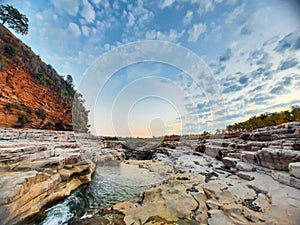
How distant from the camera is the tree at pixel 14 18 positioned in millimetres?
23300

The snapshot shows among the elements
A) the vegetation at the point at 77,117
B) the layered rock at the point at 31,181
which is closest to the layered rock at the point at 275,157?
the layered rock at the point at 31,181

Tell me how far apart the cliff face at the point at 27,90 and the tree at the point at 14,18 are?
16.8 ft

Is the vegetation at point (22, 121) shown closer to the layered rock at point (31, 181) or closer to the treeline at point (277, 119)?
the layered rock at point (31, 181)

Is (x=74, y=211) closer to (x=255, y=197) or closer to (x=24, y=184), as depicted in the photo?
(x=24, y=184)

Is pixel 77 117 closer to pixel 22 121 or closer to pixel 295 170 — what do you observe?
→ pixel 22 121

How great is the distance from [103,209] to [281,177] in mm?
7392

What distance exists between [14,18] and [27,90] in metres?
13.8

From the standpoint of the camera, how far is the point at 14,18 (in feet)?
81.4

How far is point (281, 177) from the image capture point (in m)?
6.04

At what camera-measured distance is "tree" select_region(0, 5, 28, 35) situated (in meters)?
23.3

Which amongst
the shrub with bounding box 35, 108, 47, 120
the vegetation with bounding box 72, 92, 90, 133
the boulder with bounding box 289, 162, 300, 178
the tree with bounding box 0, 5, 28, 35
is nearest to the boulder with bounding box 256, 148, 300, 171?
the boulder with bounding box 289, 162, 300, 178

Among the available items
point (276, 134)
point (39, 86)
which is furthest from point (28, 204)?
point (39, 86)

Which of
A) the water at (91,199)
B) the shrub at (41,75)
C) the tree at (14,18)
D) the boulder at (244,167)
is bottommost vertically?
the water at (91,199)

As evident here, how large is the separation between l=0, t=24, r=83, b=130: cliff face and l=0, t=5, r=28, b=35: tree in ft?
16.8
